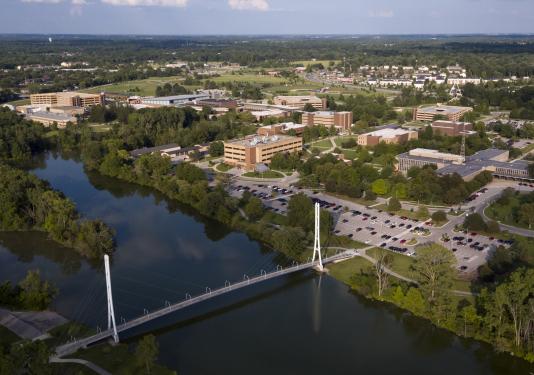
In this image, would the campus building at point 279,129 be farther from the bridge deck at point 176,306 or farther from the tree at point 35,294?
the tree at point 35,294

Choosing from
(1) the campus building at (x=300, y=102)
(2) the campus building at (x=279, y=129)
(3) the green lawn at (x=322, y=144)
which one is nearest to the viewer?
(3) the green lawn at (x=322, y=144)

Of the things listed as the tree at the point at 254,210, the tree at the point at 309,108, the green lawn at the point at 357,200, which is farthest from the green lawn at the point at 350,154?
the tree at the point at 309,108

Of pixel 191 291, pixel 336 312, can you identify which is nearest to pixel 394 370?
pixel 336 312

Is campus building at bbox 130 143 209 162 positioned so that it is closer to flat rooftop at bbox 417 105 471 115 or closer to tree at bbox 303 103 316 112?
tree at bbox 303 103 316 112

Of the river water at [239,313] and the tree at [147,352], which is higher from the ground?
the tree at [147,352]

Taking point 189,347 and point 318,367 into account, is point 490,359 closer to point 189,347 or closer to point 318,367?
point 318,367

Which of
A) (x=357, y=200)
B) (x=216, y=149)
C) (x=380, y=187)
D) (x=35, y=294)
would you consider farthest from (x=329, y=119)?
(x=35, y=294)

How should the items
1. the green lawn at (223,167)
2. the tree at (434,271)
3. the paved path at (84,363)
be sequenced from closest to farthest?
the paved path at (84,363), the tree at (434,271), the green lawn at (223,167)
